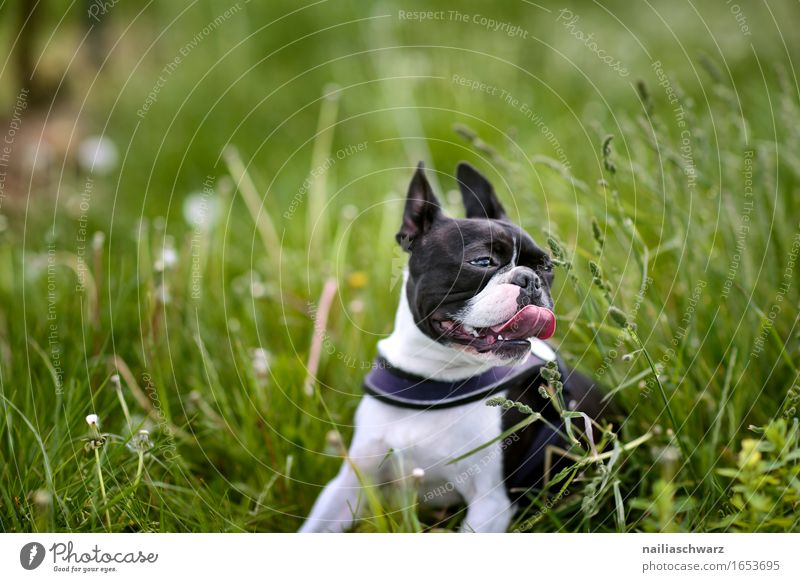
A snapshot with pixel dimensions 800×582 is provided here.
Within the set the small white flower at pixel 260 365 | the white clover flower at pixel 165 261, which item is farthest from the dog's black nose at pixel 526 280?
the white clover flower at pixel 165 261

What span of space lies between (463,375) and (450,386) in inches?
1.6

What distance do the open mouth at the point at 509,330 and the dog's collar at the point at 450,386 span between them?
118 mm

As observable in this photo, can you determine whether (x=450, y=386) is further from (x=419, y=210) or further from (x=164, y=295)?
(x=164, y=295)

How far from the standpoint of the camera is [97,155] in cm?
445

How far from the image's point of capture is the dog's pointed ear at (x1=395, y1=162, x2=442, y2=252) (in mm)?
1769

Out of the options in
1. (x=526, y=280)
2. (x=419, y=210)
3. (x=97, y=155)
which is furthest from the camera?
(x=97, y=155)

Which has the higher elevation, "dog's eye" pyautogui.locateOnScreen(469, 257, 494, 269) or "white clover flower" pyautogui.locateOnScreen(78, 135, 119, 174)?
"white clover flower" pyautogui.locateOnScreen(78, 135, 119, 174)

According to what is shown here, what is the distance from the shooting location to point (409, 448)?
1855mm

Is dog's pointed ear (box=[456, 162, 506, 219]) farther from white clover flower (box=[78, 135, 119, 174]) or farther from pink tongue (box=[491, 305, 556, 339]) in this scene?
white clover flower (box=[78, 135, 119, 174])

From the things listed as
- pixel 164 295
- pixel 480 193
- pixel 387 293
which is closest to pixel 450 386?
pixel 480 193

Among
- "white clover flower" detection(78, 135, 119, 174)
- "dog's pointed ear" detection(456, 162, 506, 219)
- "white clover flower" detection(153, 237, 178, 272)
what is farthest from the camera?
"white clover flower" detection(78, 135, 119, 174)

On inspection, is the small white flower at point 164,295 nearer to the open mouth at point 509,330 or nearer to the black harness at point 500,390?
the black harness at point 500,390
